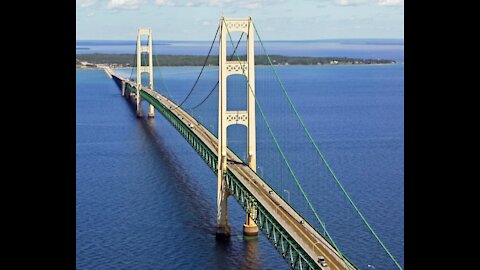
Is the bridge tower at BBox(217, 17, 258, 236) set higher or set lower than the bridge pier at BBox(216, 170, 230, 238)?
higher

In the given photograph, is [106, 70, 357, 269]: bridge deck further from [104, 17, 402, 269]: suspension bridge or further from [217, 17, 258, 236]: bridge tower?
[217, 17, 258, 236]: bridge tower

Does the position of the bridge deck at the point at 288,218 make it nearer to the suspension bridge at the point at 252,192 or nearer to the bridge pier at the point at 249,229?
the suspension bridge at the point at 252,192

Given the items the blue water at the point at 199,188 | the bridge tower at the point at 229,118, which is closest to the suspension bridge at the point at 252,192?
the bridge tower at the point at 229,118

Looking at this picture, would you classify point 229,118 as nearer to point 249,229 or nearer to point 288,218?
point 249,229

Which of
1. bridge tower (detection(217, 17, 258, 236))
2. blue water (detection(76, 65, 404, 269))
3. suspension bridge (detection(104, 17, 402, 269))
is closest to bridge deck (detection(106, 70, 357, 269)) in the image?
suspension bridge (detection(104, 17, 402, 269))

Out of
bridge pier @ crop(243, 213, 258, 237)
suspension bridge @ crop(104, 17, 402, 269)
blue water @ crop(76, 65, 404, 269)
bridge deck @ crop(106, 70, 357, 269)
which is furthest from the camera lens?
bridge pier @ crop(243, 213, 258, 237)

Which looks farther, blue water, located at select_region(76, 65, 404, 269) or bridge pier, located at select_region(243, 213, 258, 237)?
bridge pier, located at select_region(243, 213, 258, 237)
